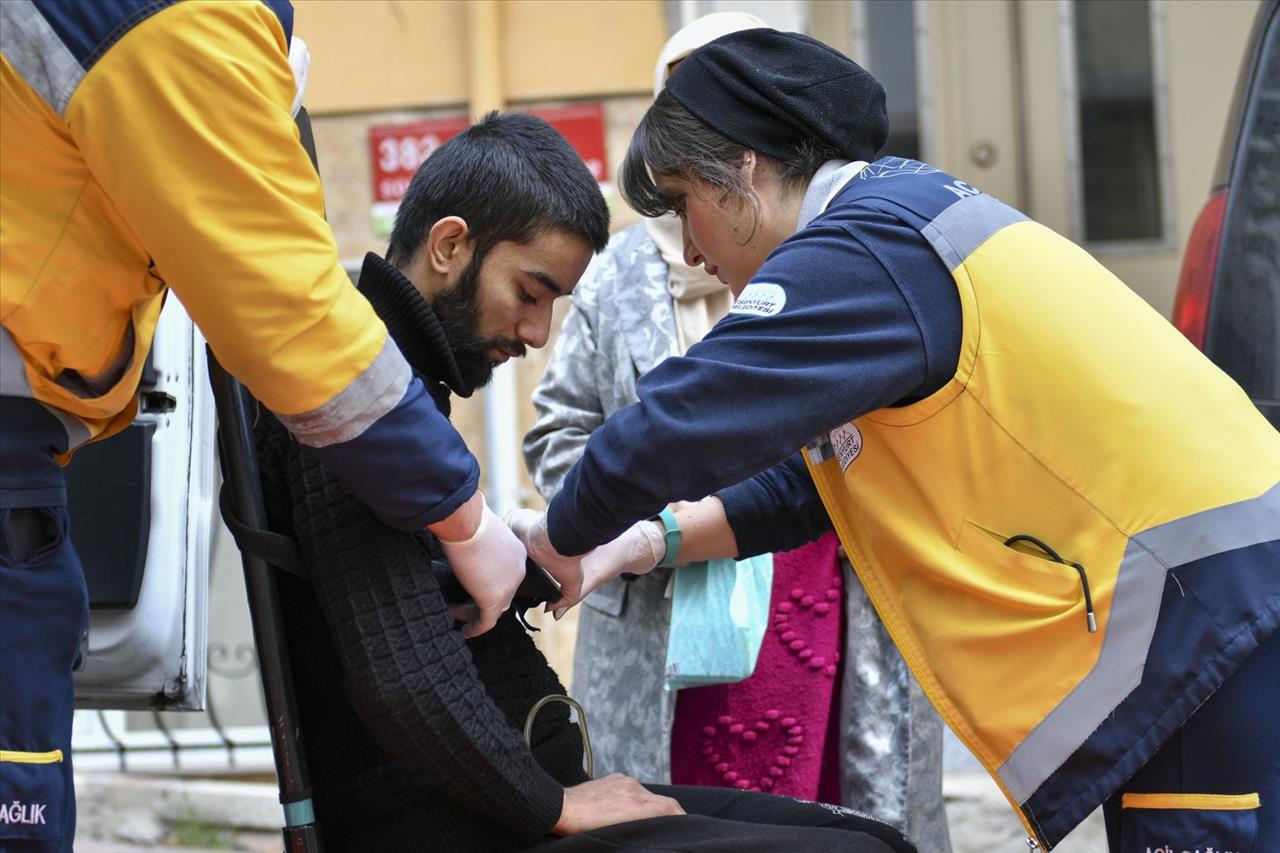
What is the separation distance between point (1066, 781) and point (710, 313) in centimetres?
133

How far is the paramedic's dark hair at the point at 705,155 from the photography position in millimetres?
1982

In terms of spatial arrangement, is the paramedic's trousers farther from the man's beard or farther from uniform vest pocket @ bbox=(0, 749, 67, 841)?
the man's beard

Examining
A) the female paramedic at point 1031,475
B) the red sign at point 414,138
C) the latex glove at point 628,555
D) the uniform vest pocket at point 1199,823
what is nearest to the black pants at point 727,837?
the female paramedic at point 1031,475

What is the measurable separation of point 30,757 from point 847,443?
0.97 meters

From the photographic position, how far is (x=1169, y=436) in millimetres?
1724

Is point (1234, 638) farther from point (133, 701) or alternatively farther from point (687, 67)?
point (133, 701)

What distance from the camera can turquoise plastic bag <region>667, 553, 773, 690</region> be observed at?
2.52 meters

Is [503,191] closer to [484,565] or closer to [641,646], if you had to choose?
[484,565]

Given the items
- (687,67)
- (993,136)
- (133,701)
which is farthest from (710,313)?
(993,136)

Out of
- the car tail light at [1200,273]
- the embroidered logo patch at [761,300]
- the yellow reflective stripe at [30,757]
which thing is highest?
the embroidered logo patch at [761,300]

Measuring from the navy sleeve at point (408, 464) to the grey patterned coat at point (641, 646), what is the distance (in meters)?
1.04

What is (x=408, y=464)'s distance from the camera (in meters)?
1.61

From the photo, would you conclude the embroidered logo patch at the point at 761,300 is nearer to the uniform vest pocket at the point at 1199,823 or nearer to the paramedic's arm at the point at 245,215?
the paramedic's arm at the point at 245,215

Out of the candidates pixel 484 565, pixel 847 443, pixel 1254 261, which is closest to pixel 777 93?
pixel 847 443
